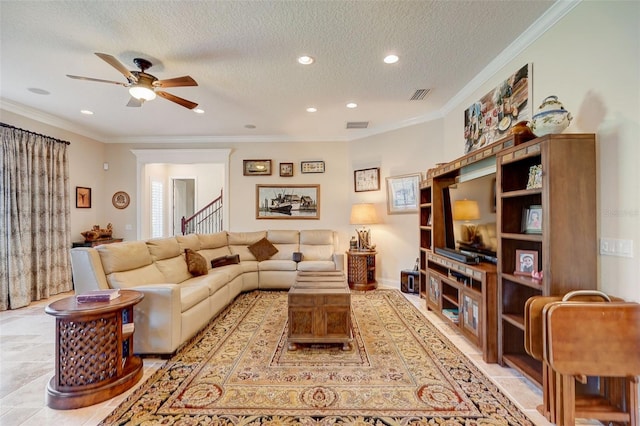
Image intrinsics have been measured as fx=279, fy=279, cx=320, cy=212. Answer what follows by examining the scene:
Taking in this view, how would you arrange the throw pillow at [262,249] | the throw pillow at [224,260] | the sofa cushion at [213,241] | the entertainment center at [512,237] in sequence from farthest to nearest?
the throw pillow at [262,249]
the sofa cushion at [213,241]
the throw pillow at [224,260]
the entertainment center at [512,237]

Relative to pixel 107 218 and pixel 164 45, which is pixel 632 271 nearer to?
pixel 164 45

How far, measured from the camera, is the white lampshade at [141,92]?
2.72 metres

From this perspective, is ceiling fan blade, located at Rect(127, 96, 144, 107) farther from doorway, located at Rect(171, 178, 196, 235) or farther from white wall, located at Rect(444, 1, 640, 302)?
doorway, located at Rect(171, 178, 196, 235)

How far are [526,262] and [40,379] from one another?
3.96 m

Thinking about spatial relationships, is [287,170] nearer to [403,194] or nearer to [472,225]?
[403,194]

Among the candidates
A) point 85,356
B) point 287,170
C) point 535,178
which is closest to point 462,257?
point 535,178

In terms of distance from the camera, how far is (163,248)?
3615 millimetres

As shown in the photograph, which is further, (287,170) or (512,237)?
(287,170)

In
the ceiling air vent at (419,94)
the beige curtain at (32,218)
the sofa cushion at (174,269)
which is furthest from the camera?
the beige curtain at (32,218)

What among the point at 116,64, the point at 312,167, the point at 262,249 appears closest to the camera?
the point at 116,64

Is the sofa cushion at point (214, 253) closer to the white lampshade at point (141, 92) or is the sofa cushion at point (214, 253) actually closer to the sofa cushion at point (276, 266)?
the sofa cushion at point (276, 266)

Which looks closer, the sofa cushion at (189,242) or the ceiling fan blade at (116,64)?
the ceiling fan blade at (116,64)

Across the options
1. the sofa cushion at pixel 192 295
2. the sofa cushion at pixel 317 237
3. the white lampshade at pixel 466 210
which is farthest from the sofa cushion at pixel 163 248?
the white lampshade at pixel 466 210

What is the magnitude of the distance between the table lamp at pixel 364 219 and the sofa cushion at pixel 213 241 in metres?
2.39
